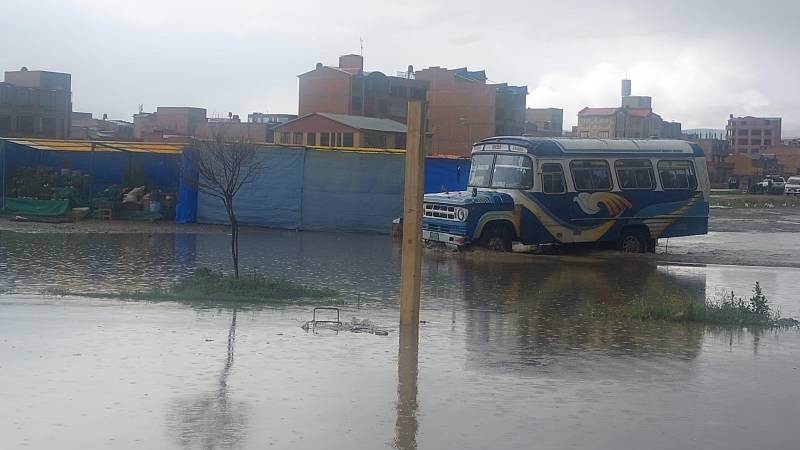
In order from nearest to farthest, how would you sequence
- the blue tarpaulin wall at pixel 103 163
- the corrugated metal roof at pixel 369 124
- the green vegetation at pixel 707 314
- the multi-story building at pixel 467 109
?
the green vegetation at pixel 707 314
the blue tarpaulin wall at pixel 103 163
the corrugated metal roof at pixel 369 124
the multi-story building at pixel 467 109

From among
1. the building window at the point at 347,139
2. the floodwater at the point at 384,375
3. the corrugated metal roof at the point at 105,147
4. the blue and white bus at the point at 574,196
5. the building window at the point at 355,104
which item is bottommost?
the floodwater at the point at 384,375

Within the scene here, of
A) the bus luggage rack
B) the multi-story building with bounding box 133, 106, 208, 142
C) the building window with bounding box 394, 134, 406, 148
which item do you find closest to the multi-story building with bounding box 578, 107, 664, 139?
the building window with bounding box 394, 134, 406, 148

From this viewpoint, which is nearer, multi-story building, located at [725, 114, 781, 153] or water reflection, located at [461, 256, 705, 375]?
water reflection, located at [461, 256, 705, 375]

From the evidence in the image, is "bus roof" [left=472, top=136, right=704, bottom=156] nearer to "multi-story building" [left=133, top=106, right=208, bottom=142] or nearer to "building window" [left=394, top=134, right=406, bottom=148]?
"building window" [left=394, top=134, right=406, bottom=148]

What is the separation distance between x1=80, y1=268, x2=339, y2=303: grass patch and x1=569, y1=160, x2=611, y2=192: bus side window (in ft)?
33.7

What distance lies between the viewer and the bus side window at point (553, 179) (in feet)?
77.2

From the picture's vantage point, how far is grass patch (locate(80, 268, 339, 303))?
563 inches

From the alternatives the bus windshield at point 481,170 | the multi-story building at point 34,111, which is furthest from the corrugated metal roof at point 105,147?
the multi-story building at point 34,111

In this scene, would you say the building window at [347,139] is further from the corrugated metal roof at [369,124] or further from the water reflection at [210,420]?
the water reflection at [210,420]

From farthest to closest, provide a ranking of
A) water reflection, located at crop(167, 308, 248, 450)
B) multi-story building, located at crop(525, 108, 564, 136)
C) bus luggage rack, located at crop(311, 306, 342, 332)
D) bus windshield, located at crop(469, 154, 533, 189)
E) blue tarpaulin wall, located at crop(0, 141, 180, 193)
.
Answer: multi-story building, located at crop(525, 108, 564, 136) < blue tarpaulin wall, located at crop(0, 141, 180, 193) < bus windshield, located at crop(469, 154, 533, 189) < bus luggage rack, located at crop(311, 306, 342, 332) < water reflection, located at crop(167, 308, 248, 450)

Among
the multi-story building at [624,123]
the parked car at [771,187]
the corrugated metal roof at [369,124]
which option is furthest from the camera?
the parked car at [771,187]

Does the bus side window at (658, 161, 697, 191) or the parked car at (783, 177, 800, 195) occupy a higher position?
the parked car at (783, 177, 800, 195)

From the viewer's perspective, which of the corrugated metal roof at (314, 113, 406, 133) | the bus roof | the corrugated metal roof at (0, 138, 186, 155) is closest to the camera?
the bus roof

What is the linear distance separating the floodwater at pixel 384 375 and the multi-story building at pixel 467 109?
65432 mm
